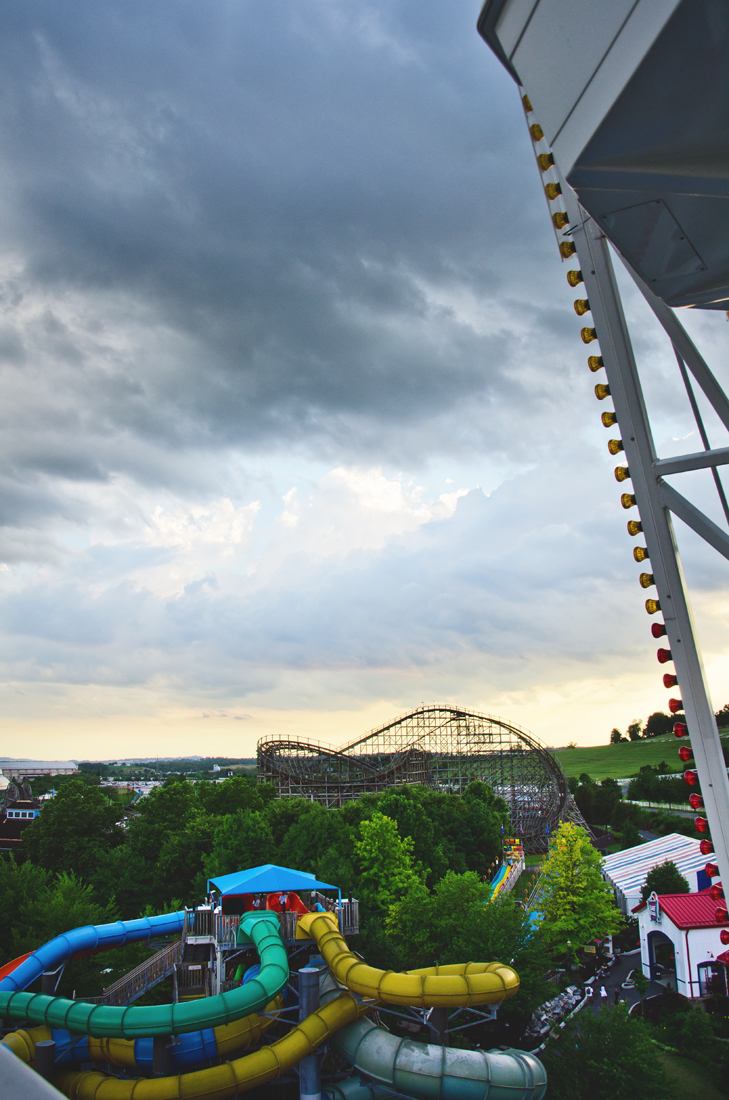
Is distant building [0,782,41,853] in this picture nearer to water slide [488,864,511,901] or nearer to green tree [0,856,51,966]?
green tree [0,856,51,966]

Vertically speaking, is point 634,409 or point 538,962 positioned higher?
point 634,409

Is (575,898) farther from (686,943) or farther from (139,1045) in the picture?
(139,1045)

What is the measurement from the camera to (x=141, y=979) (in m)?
20.2

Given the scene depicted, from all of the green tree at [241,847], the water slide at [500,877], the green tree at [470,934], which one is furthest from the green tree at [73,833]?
the water slide at [500,877]

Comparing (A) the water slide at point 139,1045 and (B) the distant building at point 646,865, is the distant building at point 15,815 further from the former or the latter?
(B) the distant building at point 646,865

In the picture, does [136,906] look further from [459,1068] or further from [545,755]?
[545,755]

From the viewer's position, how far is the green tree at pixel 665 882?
35750mm

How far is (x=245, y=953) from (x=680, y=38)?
23.6 meters

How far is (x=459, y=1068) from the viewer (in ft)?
46.8

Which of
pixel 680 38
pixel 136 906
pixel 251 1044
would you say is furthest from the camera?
pixel 136 906

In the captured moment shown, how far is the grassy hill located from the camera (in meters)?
132

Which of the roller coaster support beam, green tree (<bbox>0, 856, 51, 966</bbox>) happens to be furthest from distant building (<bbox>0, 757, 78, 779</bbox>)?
the roller coaster support beam

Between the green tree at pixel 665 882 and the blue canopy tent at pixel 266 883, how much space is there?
23.3 meters

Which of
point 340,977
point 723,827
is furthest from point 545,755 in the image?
point 723,827
